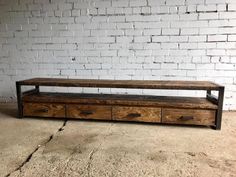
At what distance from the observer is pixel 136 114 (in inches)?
129

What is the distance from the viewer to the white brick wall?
380cm

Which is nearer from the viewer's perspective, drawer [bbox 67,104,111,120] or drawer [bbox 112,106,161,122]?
drawer [bbox 112,106,161,122]

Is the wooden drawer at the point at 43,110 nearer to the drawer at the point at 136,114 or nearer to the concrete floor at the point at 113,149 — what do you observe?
the concrete floor at the point at 113,149

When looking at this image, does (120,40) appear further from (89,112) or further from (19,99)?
(19,99)

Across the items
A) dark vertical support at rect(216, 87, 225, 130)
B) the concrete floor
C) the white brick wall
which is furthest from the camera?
the white brick wall

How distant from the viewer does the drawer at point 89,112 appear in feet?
11.0

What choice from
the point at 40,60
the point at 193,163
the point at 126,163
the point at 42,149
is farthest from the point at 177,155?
the point at 40,60

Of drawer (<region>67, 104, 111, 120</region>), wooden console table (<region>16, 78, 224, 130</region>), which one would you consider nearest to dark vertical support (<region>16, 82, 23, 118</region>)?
wooden console table (<region>16, 78, 224, 130</region>)

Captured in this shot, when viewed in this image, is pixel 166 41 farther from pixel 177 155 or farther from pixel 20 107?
pixel 20 107

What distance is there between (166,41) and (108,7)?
116 centimetres

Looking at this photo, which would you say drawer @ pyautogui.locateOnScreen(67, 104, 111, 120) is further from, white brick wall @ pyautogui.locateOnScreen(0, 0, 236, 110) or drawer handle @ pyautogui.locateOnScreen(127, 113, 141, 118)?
white brick wall @ pyautogui.locateOnScreen(0, 0, 236, 110)

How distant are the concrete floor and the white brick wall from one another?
1088mm

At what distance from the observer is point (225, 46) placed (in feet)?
12.5

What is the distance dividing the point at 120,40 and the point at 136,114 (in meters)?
1.45
